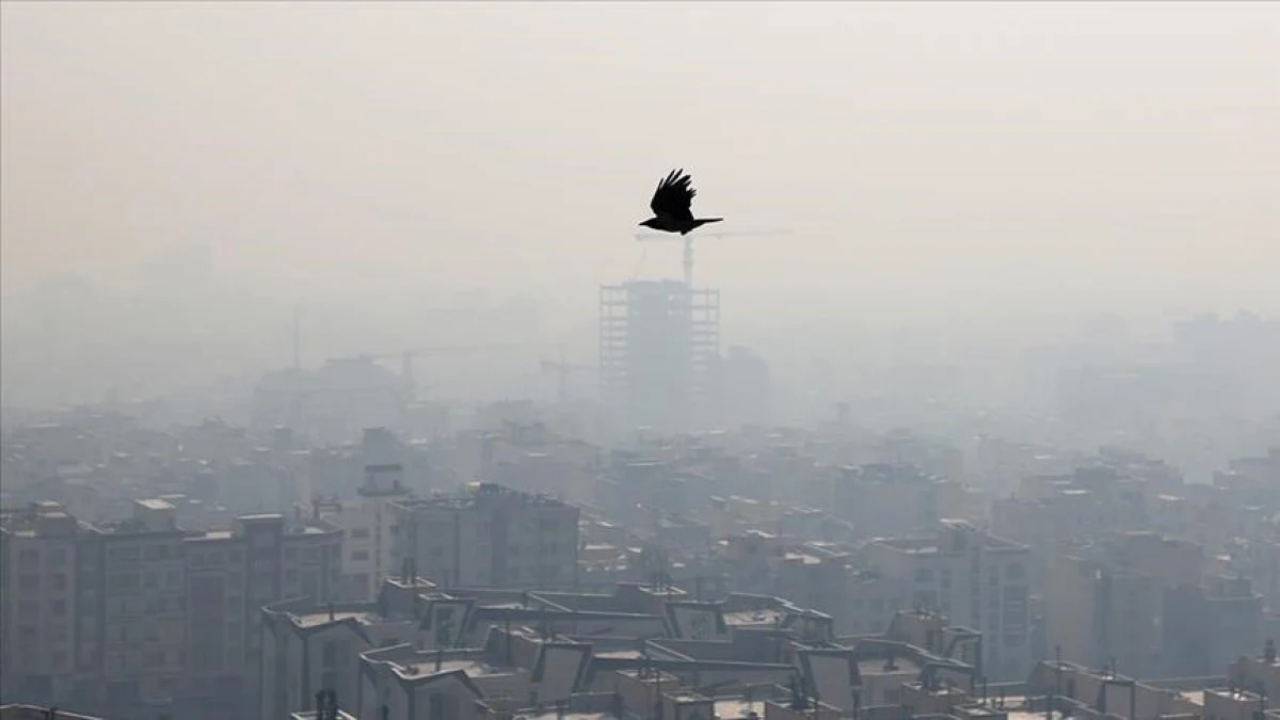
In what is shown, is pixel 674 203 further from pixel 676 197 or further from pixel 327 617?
pixel 327 617

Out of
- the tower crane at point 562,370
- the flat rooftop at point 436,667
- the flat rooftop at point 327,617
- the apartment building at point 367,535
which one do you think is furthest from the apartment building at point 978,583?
the tower crane at point 562,370

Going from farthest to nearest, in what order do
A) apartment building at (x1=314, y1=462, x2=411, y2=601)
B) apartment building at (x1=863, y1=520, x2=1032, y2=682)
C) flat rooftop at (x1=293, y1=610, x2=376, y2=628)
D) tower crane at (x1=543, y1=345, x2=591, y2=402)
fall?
tower crane at (x1=543, y1=345, x2=591, y2=402) → apartment building at (x1=314, y1=462, x2=411, y2=601) → apartment building at (x1=863, y1=520, x2=1032, y2=682) → flat rooftop at (x1=293, y1=610, x2=376, y2=628)

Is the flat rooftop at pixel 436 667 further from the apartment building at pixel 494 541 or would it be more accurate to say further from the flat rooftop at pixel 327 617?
the apartment building at pixel 494 541

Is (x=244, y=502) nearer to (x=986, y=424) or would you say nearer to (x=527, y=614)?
(x=527, y=614)

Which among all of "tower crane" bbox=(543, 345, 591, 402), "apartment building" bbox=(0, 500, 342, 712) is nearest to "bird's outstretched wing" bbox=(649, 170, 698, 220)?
"apartment building" bbox=(0, 500, 342, 712)

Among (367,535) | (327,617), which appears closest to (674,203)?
(327,617)

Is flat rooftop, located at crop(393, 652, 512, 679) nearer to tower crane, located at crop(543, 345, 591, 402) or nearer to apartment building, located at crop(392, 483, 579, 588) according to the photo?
apartment building, located at crop(392, 483, 579, 588)

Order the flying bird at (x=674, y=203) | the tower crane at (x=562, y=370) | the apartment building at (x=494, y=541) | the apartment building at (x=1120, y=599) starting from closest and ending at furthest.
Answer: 1. the flying bird at (x=674, y=203)
2. the apartment building at (x=1120, y=599)
3. the apartment building at (x=494, y=541)
4. the tower crane at (x=562, y=370)
